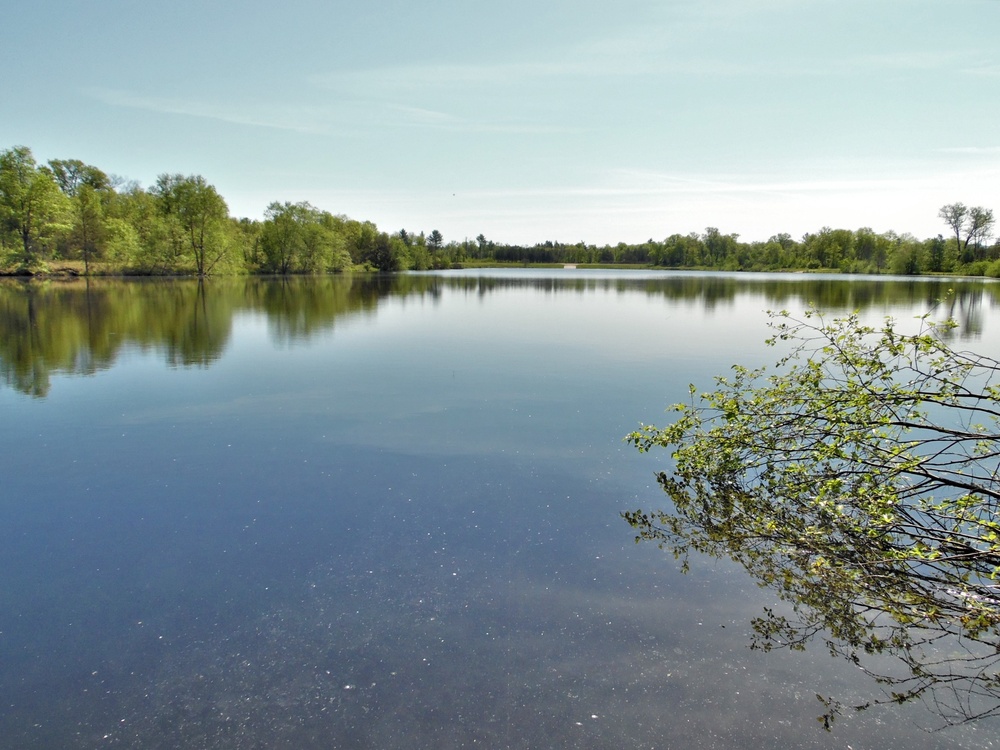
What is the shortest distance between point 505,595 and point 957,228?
372ft

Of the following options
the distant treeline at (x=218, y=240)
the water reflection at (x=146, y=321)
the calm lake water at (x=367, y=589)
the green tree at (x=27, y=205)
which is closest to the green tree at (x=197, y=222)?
the distant treeline at (x=218, y=240)

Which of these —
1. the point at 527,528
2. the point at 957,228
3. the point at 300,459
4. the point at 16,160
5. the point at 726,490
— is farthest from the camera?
the point at 957,228

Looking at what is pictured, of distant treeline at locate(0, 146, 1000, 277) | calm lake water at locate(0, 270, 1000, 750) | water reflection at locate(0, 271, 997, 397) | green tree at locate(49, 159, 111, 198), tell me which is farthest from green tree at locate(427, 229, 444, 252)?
calm lake water at locate(0, 270, 1000, 750)

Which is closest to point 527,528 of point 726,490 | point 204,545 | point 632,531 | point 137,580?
point 632,531

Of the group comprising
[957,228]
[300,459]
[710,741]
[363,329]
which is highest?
[957,228]

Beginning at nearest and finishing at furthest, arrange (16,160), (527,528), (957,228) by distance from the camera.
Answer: (527,528)
(16,160)
(957,228)

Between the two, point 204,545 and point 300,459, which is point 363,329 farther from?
point 204,545

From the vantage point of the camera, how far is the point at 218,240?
63.5 m

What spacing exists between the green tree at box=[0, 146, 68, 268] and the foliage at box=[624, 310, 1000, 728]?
63.4 meters

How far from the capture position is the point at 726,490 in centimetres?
741

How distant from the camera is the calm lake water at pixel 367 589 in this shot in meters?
3.65

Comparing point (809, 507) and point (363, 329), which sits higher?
point (363, 329)

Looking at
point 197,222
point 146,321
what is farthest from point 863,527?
point 197,222

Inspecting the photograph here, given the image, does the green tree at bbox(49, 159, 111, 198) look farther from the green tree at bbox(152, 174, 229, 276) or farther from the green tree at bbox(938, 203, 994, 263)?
the green tree at bbox(938, 203, 994, 263)
